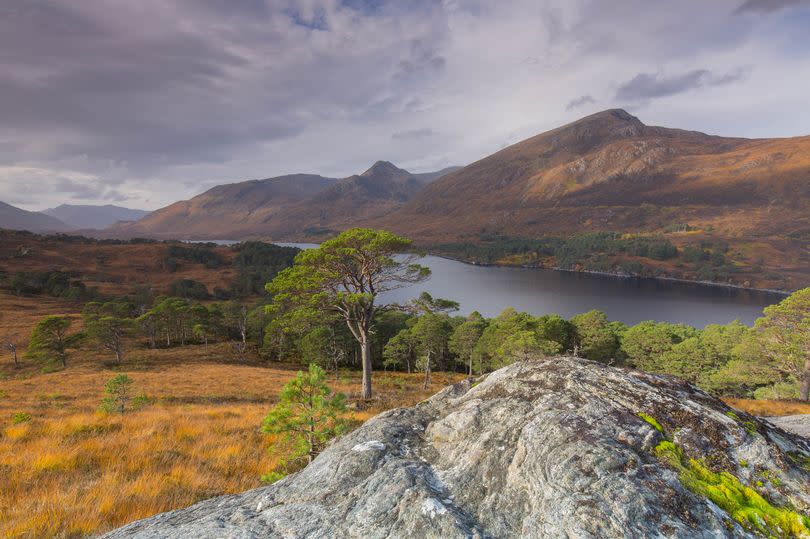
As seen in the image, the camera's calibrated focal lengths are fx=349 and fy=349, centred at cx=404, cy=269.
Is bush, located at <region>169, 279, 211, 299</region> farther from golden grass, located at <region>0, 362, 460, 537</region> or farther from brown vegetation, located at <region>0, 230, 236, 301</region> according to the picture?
golden grass, located at <region>0, 362, 460, 537</region>

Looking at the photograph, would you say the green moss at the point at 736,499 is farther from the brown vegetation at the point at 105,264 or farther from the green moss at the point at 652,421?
the brown vegetation at the point at 105,264

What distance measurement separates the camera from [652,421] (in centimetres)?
331

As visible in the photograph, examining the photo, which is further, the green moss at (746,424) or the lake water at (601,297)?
the lake water at (601,297)

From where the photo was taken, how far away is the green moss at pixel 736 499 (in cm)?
245

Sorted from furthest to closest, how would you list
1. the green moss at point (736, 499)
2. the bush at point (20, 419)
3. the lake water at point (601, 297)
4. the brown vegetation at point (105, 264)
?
the brown vegetation at point (105, 264) → the lake water at point (601, 297) → the bush at point (20, 419) → the green moss at point (736, 499)

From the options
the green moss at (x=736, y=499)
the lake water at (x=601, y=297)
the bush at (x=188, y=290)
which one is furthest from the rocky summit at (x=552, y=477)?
the bush at (x=188, y=290)

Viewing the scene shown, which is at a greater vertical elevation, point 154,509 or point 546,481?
point 546,481

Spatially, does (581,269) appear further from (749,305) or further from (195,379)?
(195,379)

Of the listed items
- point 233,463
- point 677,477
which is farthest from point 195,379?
point 677,477

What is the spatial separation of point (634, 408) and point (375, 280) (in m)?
15.9

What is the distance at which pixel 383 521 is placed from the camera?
2711 mm

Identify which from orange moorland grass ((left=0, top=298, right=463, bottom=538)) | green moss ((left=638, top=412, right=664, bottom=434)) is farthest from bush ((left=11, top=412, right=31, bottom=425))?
green moss ((left=638, top=412, right=664, bottom=434))

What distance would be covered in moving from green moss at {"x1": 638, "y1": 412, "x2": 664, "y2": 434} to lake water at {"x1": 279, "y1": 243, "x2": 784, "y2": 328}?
85.5 meters

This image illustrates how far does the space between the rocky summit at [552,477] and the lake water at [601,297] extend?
85.2 m
